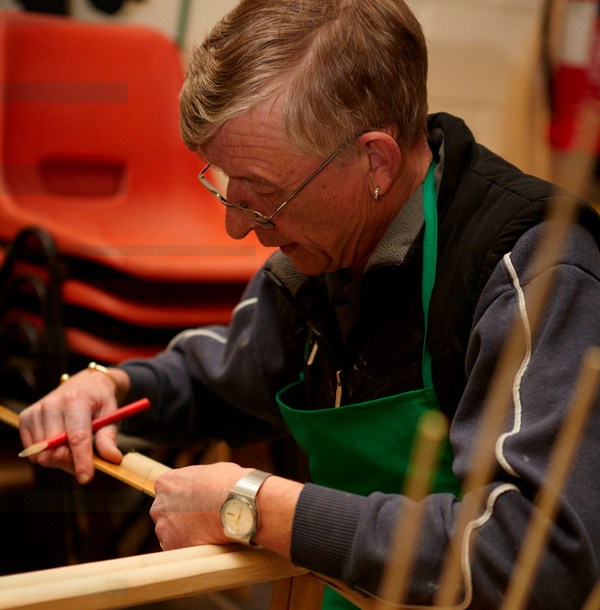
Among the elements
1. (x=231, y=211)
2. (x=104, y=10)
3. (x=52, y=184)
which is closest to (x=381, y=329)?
(x=231, y=211)

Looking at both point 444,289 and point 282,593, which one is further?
point 444,289

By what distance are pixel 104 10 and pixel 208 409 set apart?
1.43 m

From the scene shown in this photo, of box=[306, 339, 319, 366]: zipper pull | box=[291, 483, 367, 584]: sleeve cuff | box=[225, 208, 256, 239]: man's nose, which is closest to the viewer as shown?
box=[291, 483, 367, 584]: sleeve cuff

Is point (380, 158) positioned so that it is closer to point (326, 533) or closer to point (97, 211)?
point (326, 533)

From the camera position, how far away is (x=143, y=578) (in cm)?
67

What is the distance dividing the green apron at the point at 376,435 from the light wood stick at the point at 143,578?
210 millimetres

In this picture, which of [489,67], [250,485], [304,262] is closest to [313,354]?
[304,262]

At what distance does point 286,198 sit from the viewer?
3.27 ft

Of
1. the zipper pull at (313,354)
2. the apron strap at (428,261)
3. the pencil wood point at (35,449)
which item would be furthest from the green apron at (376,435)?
the pencil wood point at (35,449)

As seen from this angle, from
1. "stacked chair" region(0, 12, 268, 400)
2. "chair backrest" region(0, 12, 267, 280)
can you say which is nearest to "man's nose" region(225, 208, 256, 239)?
"stacked chair" region(0, 12, 268, 400)

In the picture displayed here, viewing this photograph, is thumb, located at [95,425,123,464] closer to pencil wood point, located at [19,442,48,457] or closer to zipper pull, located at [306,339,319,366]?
pencil wood point, located at [19,442,48,457]

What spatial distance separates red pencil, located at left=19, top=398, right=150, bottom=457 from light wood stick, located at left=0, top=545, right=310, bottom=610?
0.40m

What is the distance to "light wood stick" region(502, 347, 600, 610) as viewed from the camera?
55 centimetres

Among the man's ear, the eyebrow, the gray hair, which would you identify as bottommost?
the eyebrow
